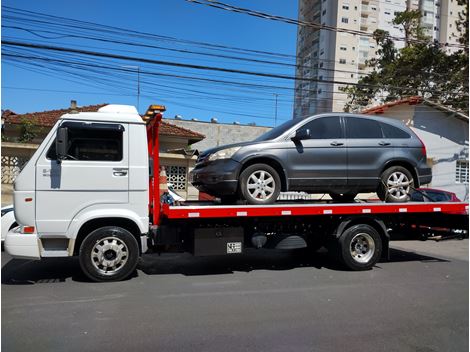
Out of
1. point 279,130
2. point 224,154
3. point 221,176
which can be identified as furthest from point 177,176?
point 221,176

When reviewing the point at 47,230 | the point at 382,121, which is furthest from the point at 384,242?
the point at 47,230

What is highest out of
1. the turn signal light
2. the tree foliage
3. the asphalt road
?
the tree foliage

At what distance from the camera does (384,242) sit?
7.86 meters

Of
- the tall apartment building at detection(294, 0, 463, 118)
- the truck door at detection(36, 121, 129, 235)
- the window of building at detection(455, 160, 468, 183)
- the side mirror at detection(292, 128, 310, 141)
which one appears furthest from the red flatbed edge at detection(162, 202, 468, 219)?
the tall apartment building at detection(294, 0, 463, 118)

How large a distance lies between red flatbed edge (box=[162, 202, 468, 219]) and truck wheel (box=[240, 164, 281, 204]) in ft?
0.75

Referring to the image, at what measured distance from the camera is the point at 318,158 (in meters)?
7.45

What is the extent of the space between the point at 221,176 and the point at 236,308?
7.71 feet

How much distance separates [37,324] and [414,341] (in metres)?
3.96

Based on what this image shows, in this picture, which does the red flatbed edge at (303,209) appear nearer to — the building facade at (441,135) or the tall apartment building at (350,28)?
the building facade at (441,135)

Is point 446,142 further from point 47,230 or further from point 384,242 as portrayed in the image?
point 47,230

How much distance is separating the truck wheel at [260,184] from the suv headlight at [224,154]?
360 mm

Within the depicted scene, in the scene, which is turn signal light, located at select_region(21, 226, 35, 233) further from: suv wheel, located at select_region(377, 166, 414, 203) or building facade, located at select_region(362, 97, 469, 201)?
building facade, located at select_region(362, 97, 469, 201)

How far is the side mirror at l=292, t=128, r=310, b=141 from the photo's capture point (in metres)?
7.20

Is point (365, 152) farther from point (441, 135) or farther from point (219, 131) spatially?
point (219, 131)
